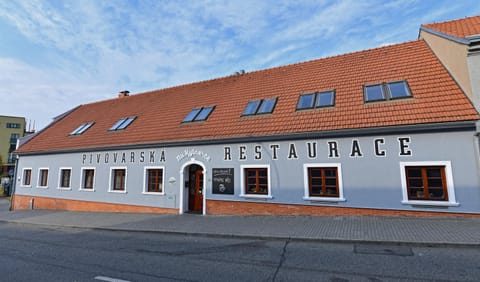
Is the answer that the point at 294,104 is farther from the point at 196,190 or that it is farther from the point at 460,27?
the point at 460,27

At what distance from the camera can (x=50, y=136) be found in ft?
60.0

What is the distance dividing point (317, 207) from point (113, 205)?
10.7 m

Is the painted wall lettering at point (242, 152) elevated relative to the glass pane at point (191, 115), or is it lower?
lower

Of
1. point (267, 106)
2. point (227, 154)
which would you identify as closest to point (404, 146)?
point (267, 106)

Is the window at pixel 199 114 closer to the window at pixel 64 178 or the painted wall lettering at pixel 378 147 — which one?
the painted wall lettering at pixel 378 147

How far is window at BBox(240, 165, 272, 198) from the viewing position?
10.4 meters

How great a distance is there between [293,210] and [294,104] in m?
4.56

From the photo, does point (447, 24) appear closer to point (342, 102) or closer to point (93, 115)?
point (342, 102)

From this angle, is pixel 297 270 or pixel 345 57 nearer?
pixel 297 270

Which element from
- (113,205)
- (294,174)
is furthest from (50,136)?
(294,174)

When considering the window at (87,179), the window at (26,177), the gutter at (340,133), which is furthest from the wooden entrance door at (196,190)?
the window at (26,177)

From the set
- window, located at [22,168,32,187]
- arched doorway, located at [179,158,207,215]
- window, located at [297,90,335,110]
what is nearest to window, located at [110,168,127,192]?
arched doorway, located at [179,158,207,215]

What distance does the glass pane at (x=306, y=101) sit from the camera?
10781mm

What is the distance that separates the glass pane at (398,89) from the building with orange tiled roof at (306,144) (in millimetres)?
79
